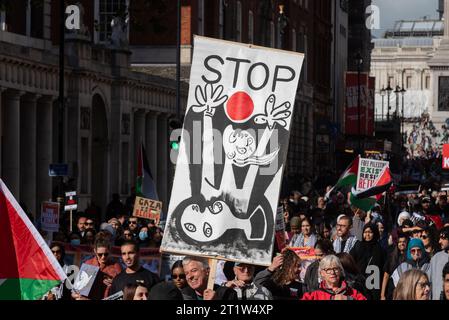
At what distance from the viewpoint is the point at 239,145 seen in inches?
507

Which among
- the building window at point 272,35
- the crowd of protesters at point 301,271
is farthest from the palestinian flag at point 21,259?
the building window at point 272,35

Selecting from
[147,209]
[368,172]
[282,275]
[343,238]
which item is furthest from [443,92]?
[282,275]

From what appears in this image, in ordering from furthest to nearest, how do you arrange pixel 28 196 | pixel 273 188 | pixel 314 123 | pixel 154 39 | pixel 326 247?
pixel 314 123 → pixel 154 39 → pixel 28 196 → pixel 326 247 → pixel 273 188

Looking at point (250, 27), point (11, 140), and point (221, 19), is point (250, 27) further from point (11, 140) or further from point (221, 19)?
point (11, 140)

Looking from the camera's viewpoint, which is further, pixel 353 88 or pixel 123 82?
pixel 353 88

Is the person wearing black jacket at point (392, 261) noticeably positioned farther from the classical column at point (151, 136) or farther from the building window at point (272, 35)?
the building window at point (272, 35)

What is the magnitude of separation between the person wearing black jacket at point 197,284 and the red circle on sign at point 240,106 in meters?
1.52

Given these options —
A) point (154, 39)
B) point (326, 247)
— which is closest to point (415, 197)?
point (154, 39)

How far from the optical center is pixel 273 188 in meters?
12.8

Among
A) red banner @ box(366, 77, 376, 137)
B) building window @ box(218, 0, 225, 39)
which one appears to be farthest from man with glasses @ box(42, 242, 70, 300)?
red banner @ box(366, 77, 376, 137)

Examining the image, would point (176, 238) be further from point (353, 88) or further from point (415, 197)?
point (353, 88)

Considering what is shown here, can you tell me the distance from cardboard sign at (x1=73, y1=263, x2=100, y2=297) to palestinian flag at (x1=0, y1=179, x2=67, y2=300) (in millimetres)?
2346
